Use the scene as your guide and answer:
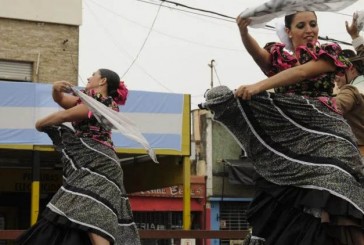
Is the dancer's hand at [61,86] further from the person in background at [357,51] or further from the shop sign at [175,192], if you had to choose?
the shop sign at [175,192]

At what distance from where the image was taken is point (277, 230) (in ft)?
11.8

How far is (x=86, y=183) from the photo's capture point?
15.9 ft

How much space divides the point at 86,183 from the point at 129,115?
7.47 meters

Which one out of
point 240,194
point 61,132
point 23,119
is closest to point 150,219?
point 240,194

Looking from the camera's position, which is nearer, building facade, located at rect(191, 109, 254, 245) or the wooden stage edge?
the wooden stage edge

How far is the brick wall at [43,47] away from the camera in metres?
17.2

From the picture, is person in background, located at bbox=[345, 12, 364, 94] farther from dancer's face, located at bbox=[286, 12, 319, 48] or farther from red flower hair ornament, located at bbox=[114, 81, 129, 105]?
red flower hair ornament, located at bbox=[114, 81, 129, 105]

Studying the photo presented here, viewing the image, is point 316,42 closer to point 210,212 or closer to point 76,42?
point 76,42

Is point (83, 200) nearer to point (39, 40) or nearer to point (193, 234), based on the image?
point (193, 234)

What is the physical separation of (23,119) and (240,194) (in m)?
15.3

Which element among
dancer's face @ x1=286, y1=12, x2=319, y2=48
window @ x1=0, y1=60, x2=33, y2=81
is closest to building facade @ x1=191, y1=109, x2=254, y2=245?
window @ x1=0, y1=60, x2=33, y2=81

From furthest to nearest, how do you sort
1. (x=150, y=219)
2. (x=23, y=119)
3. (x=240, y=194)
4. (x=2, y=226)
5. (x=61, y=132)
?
1. (x=240, y=194)
2. (x=150, y=219)
3. (x=2, y=226)
4. (x=23, y=119)
5. (x=61, y=132)

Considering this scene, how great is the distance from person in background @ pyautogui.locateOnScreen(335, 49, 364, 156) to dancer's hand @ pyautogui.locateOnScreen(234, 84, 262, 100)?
3.55 feet

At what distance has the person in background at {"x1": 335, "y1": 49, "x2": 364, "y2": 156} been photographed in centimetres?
459
